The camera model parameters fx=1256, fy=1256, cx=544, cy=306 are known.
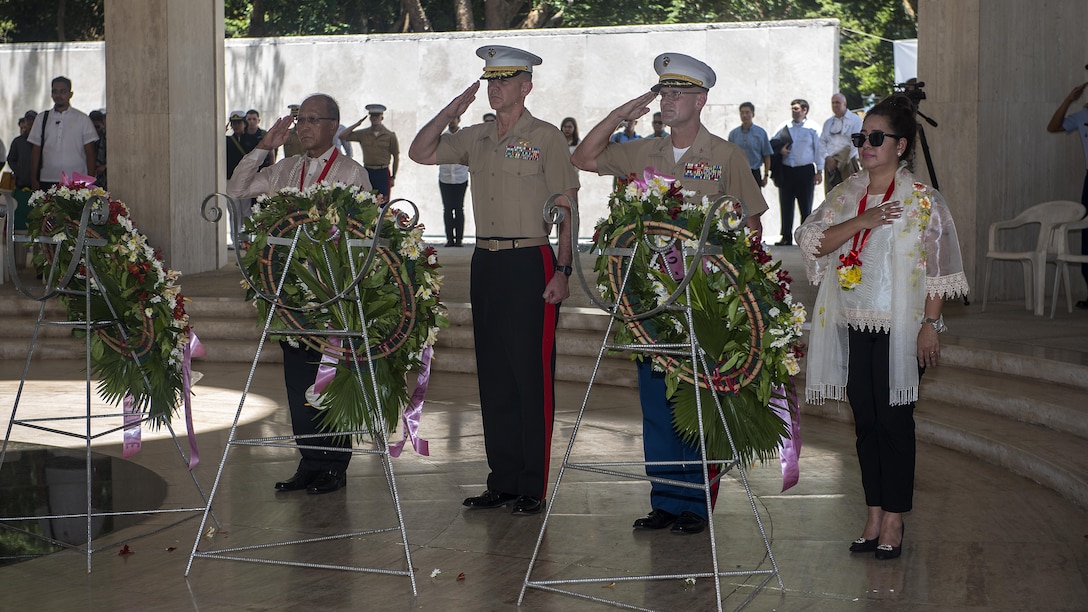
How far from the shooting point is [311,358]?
5703 mm

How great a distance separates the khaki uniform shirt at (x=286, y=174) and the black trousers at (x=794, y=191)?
11095 millimetres

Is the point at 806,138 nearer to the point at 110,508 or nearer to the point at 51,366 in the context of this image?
the point at 51,366

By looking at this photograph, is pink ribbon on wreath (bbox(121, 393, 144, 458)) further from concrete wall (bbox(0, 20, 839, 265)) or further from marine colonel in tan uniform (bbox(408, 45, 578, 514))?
concrete wall (bbox(0, 20, 839, 265))

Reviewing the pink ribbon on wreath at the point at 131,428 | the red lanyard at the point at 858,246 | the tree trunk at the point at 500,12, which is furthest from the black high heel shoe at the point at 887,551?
the tree trunk at the point at 500,12

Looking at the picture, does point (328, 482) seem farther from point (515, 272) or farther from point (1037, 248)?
point (1037, 248)

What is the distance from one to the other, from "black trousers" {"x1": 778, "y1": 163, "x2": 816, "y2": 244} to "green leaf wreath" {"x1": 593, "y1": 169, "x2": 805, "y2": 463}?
11.9 m

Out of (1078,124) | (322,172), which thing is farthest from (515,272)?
(1078,124)

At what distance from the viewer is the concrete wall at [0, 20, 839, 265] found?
18.0 metres

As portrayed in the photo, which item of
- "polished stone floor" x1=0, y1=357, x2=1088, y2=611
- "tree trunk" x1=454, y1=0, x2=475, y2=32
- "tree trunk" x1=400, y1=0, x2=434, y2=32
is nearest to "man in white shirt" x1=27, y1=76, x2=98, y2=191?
"polished stone floor" x1=0, y1=357, x2=1088, y2=611

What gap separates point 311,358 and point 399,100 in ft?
47.6

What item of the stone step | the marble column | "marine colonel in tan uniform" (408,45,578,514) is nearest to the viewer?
"marine colonel in tan uniform" (408,45,578,514)

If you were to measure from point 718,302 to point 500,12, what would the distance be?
23334 mm

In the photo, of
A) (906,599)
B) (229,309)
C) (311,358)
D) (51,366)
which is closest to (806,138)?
(229,309)

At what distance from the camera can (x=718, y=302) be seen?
418 cm
